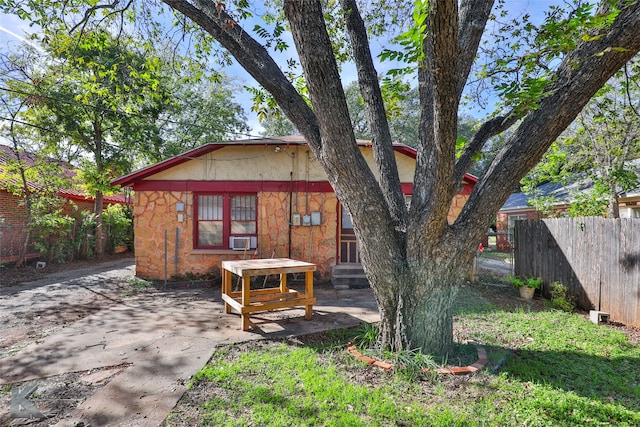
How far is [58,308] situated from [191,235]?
3.16 meters

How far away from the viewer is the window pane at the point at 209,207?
8.84 m

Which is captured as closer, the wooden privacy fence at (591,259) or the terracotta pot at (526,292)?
the wooden privacy fence at (591,259)

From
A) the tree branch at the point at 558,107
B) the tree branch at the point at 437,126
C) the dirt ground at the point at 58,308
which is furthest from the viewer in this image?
the dirt ground at the point at 58,308

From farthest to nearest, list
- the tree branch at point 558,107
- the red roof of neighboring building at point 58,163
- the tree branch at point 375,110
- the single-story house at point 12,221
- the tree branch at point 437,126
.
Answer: the red roof of neighboring building at point 58,163
the single-story house at point 12,221
the tree branch at point 375,110
the tree branch at point 558,107
the tree branch at point 437,126

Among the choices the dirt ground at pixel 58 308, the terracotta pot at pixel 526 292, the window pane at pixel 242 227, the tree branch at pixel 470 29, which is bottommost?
the dirt ground at pixel 58 308

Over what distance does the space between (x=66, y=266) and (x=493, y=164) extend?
1300 centimetres

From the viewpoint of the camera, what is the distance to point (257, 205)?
8.80 m

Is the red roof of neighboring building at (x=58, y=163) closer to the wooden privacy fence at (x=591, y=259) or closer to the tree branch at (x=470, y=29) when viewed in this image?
the tree branch at (x=470, y=29)

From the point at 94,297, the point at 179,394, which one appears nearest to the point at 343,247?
the point at 94,297

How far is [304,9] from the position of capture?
2904 mm

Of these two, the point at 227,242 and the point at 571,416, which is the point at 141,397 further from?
the point at 227,242

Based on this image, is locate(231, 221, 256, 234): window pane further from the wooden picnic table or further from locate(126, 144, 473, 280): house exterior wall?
the wooden picnic table

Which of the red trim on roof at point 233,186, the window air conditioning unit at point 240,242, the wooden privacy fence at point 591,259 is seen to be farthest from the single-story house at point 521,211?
the window air conditioning unit at point 240,242

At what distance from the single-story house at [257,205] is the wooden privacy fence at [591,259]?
82.8 inches
